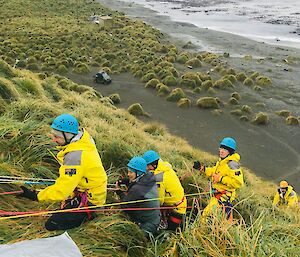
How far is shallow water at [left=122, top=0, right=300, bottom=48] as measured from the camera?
34.3 m

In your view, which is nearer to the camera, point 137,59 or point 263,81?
point 263,81

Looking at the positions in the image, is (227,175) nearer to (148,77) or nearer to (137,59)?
(148,77)

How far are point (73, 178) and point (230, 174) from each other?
9.70ft

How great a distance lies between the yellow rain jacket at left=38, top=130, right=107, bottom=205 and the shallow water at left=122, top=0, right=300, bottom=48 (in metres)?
28.7

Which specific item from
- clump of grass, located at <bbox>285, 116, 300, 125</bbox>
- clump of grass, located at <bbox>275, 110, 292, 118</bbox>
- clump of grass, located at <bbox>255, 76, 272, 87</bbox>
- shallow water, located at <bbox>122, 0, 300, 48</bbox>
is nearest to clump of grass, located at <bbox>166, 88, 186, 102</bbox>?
clump of grass, located at <bbox>275, 110, 292, 118</bbox>

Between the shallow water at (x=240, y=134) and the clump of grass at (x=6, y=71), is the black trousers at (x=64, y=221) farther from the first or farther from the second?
the shallow water at (x=240, y=134)

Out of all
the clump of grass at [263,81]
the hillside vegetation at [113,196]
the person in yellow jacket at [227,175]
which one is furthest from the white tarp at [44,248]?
the clump of grass at [263,81]

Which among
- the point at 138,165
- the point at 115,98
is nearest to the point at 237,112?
the point at 115,98

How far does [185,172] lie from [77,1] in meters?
44.1

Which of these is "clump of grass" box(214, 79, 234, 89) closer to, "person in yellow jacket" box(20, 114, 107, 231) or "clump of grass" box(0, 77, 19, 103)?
"clump of grass" box(0, 77, 19, 103)

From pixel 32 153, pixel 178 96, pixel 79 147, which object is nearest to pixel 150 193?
pixel 79 147

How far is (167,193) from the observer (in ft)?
18.7

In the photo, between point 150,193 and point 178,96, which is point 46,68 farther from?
point 150,193

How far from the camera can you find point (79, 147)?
4410 mm
